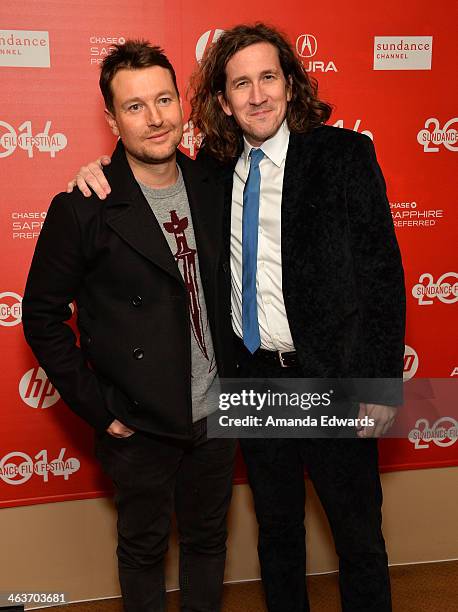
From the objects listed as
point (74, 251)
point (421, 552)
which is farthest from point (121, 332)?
point (421, 552)

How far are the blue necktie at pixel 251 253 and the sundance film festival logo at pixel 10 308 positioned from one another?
0.90m

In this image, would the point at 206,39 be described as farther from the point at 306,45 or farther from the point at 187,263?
the point at 187,263

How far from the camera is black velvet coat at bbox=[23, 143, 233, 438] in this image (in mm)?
1787

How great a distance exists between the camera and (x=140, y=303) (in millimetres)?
1815

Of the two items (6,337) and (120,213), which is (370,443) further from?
(6,337)

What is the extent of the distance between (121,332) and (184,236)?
0.31m

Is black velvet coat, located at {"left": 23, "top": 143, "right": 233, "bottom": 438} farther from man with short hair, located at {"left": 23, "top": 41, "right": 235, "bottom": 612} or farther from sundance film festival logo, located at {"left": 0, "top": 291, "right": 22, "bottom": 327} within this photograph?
sundance film festival logo, located at {"left": 0, "top": 291, "right": 22, "bottom": 327}

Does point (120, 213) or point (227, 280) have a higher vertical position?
point (120, 213)

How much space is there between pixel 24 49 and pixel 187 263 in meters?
0.98

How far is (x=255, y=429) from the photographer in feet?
Answer: 6.68

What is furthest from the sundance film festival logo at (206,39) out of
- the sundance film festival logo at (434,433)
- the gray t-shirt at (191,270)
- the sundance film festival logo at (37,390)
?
the sundance film festival logo at (434,433)

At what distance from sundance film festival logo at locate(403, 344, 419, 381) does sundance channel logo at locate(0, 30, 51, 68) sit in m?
1.66

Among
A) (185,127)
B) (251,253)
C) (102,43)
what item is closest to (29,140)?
(102,43)

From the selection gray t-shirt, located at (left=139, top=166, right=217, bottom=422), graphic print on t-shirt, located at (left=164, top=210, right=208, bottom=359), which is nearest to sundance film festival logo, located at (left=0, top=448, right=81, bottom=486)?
gray t-shirt, located at (left=139, top=166, right=217, bottom=422)
